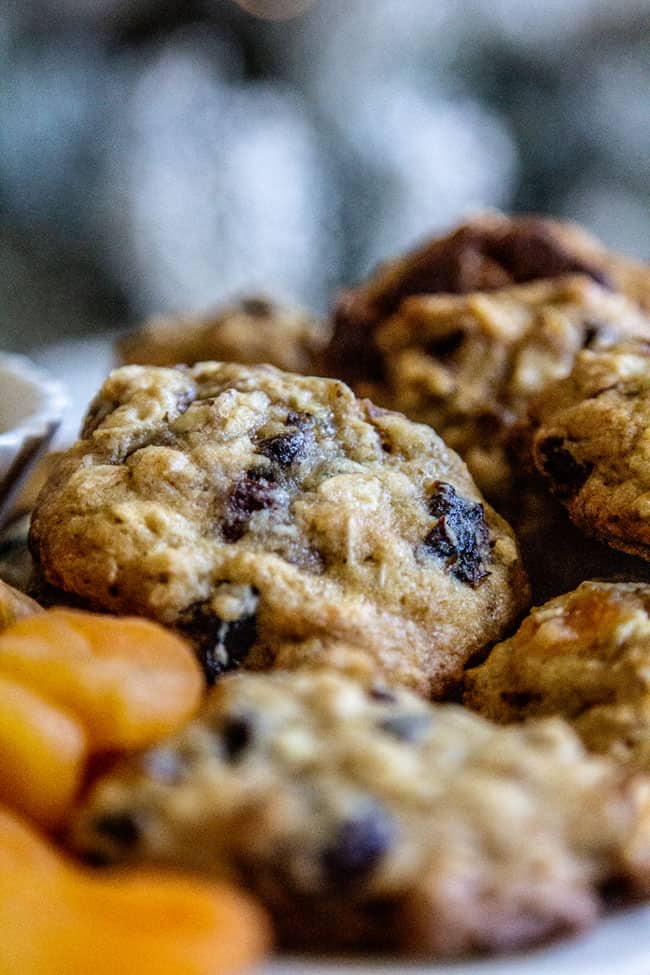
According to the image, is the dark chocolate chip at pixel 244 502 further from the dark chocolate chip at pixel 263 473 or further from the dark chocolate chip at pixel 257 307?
the dark chocolate chip at pixel 257 307

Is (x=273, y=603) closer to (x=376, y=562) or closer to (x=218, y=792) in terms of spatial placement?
(x=376, y=562)

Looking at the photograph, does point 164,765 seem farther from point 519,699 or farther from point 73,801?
point 519,699

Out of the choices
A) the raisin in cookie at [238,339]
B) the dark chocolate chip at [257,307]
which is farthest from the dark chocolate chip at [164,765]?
the dark chocolate chip at [257,307]

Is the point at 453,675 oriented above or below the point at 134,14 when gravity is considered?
above

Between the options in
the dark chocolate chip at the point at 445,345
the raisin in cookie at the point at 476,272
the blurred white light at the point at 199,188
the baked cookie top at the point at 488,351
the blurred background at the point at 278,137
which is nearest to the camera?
the baked cookie top at the point at 488,351

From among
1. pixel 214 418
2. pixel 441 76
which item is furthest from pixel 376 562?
pixel 441 76

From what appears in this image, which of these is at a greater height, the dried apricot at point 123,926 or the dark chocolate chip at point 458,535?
the dark chocolate chip at point 458,535
